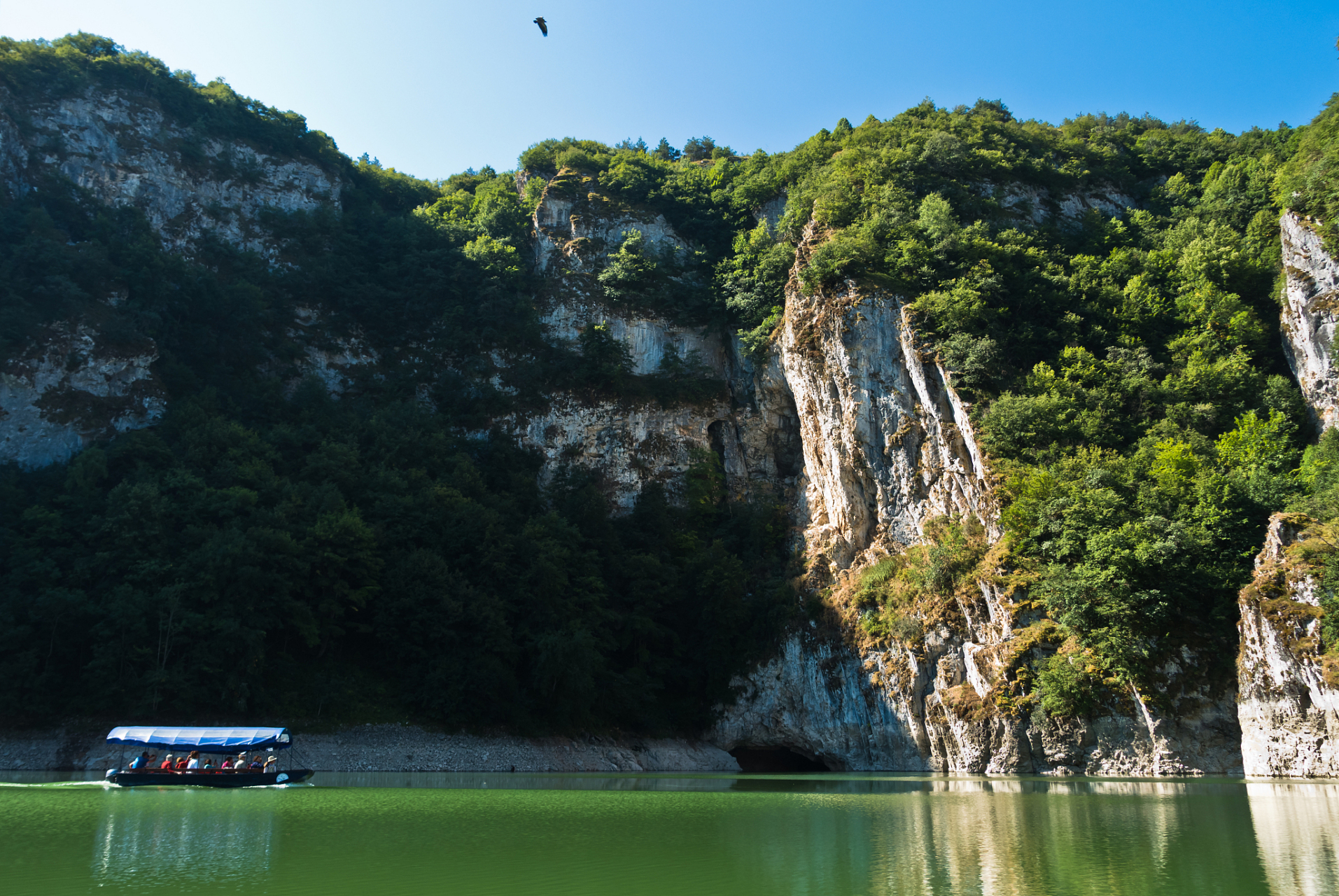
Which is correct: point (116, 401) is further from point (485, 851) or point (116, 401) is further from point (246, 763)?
point (485, 851)

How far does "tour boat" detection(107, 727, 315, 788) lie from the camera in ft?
82.3

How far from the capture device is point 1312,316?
34.8 metres

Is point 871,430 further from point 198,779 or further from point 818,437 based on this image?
point 198,779

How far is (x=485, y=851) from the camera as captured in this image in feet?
39.4

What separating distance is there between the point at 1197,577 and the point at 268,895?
96.3 feet

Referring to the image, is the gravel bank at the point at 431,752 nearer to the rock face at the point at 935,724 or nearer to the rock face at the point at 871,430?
the rock face at the point at 935,724

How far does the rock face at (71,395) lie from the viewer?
143 feet

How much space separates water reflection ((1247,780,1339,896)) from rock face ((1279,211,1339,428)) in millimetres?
18263

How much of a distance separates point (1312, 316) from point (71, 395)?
59903mm

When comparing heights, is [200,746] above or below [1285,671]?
below

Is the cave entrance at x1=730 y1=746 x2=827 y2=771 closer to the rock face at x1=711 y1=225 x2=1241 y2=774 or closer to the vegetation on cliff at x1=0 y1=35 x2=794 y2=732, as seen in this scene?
the rock face at x1=711 y1=225 x2=1241 y2=774

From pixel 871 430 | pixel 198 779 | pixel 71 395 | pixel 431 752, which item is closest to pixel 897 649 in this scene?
pixel 871 430

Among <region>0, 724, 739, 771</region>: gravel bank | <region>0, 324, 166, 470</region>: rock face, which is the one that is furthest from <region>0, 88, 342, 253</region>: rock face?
<region>0, 724, 739, 771</region>: gravel bank

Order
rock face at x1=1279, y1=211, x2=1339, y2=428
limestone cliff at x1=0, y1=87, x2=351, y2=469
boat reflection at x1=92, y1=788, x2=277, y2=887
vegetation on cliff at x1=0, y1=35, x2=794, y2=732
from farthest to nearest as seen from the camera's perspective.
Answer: limestone cliff at x1=0, y1=87, x2=351, y2=469
vegetation on cliff at x1=0, y1=35, x2=794, y2=732
rock face at x1=1279, y1=211, x2=1339, y2=428
boat reflection at x1=92, y1=788, x2=277, y2=887
